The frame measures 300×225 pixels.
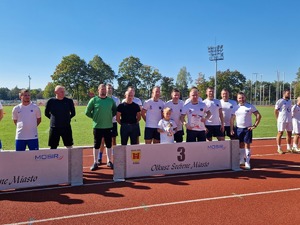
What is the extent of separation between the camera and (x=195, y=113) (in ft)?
21.5

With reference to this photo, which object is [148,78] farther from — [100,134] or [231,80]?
[100,134]

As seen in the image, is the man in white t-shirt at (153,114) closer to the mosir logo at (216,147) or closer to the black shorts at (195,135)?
the black shorts at (195,135)

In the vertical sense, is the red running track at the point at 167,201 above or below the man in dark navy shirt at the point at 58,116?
below

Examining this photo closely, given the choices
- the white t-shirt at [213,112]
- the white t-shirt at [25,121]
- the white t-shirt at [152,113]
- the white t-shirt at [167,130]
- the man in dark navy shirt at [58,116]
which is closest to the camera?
the white t-shirt at [25,121]

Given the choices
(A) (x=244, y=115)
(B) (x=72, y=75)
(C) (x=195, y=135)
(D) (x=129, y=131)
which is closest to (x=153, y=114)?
(D) (x=129, y=131)

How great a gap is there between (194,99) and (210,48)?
4958 cm

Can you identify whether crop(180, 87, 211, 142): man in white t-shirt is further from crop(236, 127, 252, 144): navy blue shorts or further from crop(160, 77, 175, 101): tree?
crop(160, 77, 175, 101): tree

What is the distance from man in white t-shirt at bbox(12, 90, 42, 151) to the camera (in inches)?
227

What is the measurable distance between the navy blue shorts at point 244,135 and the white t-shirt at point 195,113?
1.11 meters

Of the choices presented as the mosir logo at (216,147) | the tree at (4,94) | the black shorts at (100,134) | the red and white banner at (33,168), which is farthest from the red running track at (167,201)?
the tree at (4,94)

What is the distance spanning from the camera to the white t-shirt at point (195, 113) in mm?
6543

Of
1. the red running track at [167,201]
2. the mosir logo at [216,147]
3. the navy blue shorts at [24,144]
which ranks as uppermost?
the navy blue shorts at [24,144]

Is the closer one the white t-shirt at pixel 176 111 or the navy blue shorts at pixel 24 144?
the navy blue shorts at pixel 24 144

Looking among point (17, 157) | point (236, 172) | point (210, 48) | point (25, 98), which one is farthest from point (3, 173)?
point (210, 48)
